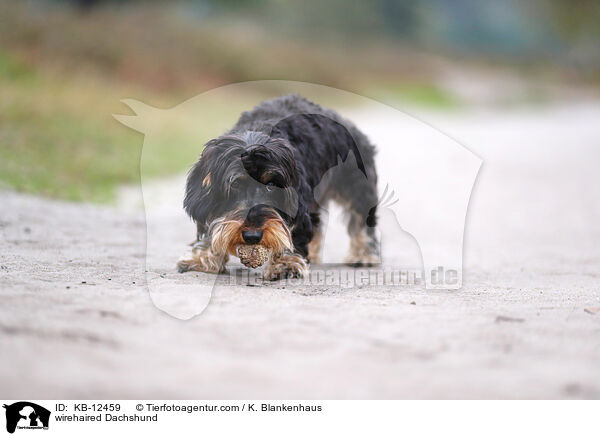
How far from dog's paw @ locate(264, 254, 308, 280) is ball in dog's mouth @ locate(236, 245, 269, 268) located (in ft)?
0.59

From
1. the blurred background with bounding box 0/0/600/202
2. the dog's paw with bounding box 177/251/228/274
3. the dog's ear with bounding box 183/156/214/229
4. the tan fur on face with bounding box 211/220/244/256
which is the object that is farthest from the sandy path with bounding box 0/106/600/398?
the blurred background with bounding box 0/0/600/202

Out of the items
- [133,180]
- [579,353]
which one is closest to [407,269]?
[579,353]

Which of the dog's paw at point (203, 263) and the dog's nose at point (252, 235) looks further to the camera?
the dog's paw at point (203, 263)

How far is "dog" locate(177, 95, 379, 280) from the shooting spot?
4.32 meters

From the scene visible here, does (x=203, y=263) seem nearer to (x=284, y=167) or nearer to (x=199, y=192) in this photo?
(x=199, y=192)

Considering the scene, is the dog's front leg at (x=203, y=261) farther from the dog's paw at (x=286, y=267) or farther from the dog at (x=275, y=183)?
the dog's paw at (x=286, y=267)

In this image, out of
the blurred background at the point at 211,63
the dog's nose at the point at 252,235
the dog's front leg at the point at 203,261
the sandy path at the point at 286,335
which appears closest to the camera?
the sandy path at the point at 286,335

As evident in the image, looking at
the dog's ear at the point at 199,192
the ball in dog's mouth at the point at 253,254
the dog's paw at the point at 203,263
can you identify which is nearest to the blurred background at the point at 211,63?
the dog's paw at the point at 203,263

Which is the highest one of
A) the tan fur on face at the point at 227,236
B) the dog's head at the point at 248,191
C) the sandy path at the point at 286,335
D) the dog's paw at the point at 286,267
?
the dog's head at the point at 248,191

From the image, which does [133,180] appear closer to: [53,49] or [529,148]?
[53,49]

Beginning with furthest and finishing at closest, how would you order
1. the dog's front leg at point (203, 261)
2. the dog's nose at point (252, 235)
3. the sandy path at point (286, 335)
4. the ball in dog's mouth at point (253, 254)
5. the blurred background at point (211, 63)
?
the blurred background at point (211, 63) < the dog's front leg at point (203, 261) < the ball in dog's mouth at point (253, 254) < the dog's nose at point (252, 235) < the sandy path at point (286, 335)

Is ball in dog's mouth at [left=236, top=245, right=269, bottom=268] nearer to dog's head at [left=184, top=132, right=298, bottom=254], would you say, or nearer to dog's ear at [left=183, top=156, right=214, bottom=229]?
dog's head at [left=184, top=132, right=298, bottom=254]

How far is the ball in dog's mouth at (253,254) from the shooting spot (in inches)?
175

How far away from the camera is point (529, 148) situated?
17.5 meters
